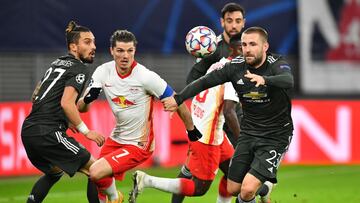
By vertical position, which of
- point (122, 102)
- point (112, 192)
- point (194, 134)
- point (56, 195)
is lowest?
point (56, 195)

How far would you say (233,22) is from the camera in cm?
1121

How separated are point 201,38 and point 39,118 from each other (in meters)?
1.99

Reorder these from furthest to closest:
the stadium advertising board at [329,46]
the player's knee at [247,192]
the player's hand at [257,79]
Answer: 1. the stadium advertising board at [329,46]
2. the player's knee at [247,192]
3. the player's hand at [257,79]

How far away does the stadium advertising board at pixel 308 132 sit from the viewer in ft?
58.7

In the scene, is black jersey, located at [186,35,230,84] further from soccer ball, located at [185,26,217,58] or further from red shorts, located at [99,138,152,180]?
red shorts, located at [99,138,152,180]

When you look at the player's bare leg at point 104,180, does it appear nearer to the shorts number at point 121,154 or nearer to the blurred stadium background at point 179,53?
the shorts number at point 121,154

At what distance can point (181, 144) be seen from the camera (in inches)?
718

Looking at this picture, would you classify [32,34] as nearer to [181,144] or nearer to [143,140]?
[181,144]

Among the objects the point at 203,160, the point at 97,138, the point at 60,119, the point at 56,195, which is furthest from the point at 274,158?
the point at 56,195

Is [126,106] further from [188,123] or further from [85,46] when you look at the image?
[85,46]

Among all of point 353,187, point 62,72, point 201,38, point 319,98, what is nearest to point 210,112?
point 201,38

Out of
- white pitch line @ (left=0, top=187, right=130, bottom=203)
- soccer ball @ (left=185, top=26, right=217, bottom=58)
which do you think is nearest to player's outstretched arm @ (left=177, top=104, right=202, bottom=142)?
soccer ball @ (left=185, top=26, right=217, bottom=58)

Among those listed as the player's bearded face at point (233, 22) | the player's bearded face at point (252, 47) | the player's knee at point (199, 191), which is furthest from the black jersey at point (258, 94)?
the player's bearded face at point (233, 22)

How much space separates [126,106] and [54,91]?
Result: 0.79m
